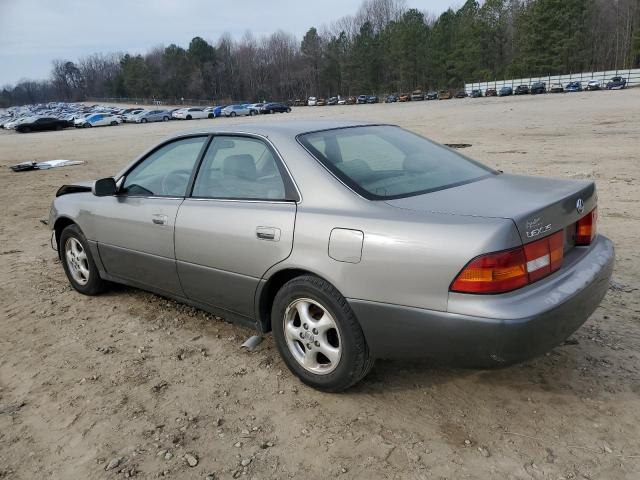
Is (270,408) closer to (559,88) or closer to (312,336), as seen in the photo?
(312,336)

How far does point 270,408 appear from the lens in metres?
2.96

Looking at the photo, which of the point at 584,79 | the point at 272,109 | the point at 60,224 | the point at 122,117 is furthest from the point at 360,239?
the point at 584,79

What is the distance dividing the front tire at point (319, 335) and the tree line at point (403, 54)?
92645mm

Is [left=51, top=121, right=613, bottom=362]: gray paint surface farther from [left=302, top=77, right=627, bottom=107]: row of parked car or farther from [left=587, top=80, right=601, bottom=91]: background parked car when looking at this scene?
[left=587, top=80, right=601, bottom=91]: background parked car

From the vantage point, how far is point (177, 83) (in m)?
110

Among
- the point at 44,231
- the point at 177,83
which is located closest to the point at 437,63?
the point at 177,83

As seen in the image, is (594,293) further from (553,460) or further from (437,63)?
(437,63)

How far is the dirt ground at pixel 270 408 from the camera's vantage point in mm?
2490

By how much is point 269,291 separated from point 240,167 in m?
0.86

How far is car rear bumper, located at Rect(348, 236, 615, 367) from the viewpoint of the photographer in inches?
92.4

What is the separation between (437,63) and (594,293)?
99961 millimetres

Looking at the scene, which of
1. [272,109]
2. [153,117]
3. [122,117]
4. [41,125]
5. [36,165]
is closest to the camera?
[36,165]

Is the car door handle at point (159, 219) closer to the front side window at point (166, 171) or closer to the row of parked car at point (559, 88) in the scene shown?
the front side window at point (166, 171)

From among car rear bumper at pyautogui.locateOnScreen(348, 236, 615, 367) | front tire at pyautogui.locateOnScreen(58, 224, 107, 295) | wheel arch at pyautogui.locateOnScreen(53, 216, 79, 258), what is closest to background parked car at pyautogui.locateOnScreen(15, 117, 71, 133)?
wheel arch at pyautogui.locateOnScreen(53, 216, 79, 258)
